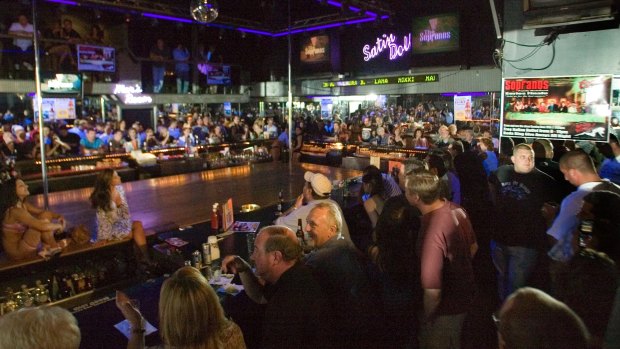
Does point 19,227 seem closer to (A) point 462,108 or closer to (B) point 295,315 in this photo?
(B) point 295,315

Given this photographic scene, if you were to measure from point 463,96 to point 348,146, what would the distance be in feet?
13.3

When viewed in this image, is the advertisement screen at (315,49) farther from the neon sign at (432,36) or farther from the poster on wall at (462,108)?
the poster on wall at (462,108)

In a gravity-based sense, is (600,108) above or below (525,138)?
above

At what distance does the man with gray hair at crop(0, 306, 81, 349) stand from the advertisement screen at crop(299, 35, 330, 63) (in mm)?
14235

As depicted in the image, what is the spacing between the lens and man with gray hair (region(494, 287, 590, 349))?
116cm

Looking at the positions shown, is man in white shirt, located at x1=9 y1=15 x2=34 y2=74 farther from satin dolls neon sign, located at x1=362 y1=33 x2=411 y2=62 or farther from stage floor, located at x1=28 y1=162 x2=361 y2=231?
satin dolls neon sign, located at x1=362 y1=33 x2=411 y2=62

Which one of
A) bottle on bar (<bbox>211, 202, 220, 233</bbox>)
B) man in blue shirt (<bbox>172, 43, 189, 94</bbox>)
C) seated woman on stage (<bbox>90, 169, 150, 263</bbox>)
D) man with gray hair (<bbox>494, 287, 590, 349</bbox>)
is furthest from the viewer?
man in blue shirt (<bbox>172, 43, 189, 94</bbox>)

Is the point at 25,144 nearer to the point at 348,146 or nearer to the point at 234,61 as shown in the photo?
the point at 348,146

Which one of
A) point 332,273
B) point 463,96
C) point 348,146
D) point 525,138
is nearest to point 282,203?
point 332,273

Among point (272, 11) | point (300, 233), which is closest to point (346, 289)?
point (300, 233)

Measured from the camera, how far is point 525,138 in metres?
5.79

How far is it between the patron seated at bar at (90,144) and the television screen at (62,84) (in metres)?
2.67

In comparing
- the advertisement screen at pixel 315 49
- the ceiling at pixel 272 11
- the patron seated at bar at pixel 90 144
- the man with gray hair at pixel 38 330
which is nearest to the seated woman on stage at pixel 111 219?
the man with gray hair at pixel 38 330

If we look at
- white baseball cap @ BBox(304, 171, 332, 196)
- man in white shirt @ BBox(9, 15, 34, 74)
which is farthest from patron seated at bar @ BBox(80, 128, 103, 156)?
white baseball cap @ BBox(304, 171, 332, 196)
